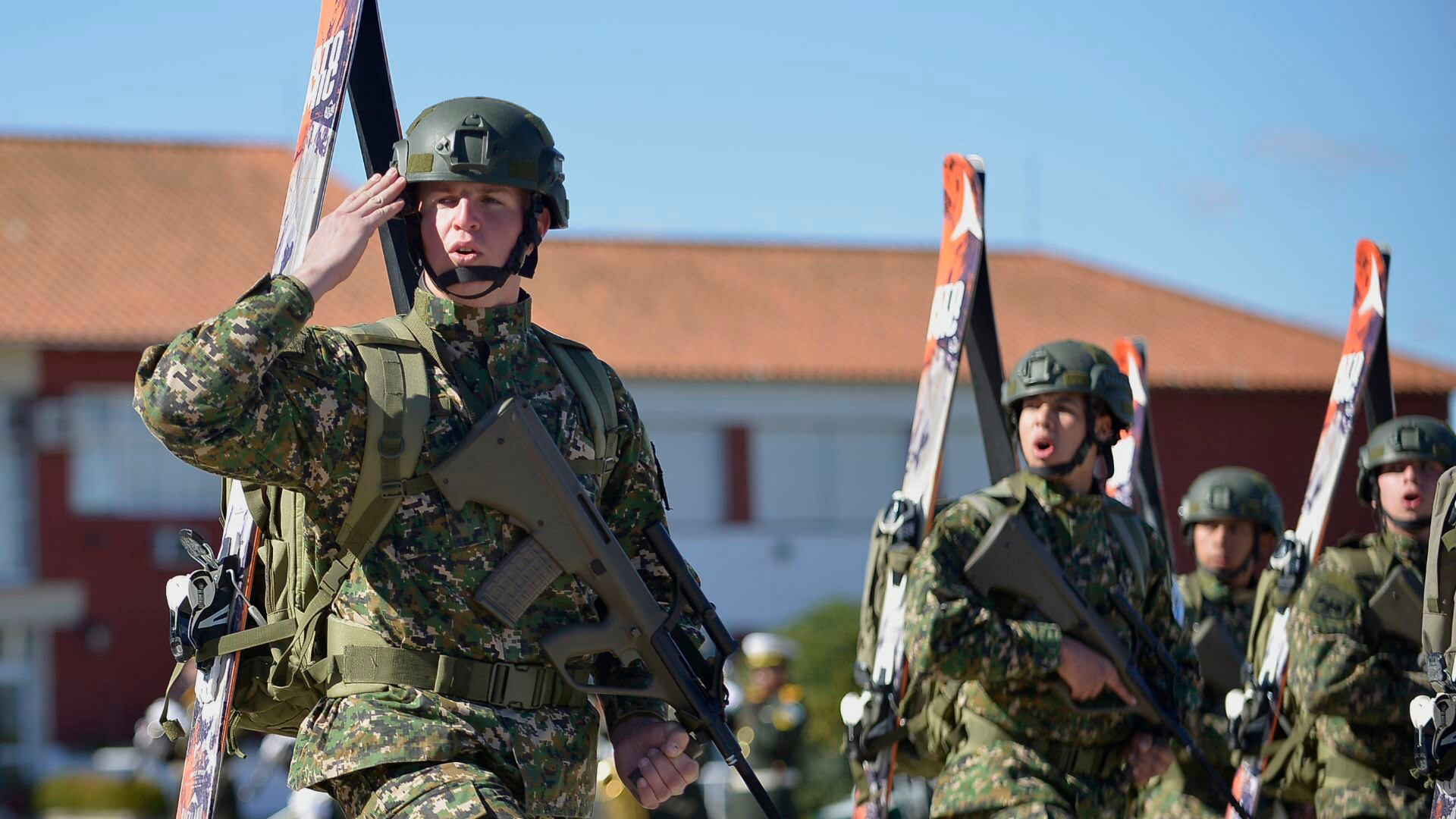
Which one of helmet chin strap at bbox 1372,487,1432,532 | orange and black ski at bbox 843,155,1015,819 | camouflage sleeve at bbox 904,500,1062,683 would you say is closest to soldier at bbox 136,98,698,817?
A: camouflage sleeve at bbox 904,500,1062,683

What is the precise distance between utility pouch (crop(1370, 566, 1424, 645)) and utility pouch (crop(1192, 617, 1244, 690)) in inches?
84.9

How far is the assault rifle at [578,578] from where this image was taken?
4.17 meters

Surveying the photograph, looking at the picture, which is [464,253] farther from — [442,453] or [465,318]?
[442,453]

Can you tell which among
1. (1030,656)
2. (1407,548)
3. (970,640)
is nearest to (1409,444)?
(1407,548)

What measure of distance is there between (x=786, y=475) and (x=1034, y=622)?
26.3 metres

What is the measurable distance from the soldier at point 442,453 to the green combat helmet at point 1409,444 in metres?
4.22

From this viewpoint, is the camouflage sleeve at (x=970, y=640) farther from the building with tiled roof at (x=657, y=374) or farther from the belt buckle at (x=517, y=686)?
the building with tiled roof at (x=657, y=374)

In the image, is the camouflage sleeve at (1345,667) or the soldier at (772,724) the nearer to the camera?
the camouflage sleeve at (1345,667)

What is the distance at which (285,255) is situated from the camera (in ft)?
17.1

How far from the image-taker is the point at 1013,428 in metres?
7.27

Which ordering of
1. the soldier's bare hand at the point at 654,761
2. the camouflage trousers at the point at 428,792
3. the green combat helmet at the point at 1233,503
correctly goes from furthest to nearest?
the green combat helmet at the point at 1233,503 < the soldier's bare hand at the point at 654,761 < the camouflage trousers at the point at 428,792

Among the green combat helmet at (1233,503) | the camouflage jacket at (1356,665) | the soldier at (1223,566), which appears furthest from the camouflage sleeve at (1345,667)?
the green combat helmet at (1233,503)

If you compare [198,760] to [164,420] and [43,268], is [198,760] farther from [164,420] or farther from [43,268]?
[43,268]

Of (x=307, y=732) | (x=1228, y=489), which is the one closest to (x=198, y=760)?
(x=307, y=732)
